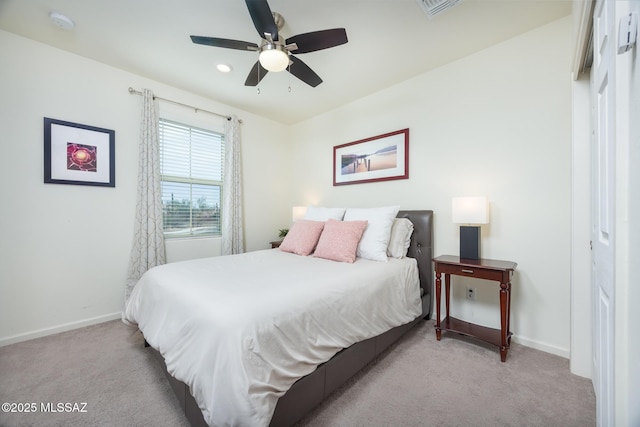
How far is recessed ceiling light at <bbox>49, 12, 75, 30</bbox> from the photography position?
2.00 metres

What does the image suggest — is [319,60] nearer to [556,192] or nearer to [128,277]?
[556,192]

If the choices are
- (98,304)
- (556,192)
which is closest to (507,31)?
(556,192)

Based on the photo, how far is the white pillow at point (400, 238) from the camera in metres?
2.55

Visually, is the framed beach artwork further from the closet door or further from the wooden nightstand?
the closet door

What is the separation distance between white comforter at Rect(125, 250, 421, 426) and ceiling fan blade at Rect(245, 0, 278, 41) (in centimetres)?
171

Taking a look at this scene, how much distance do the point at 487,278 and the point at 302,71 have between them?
7.62ft

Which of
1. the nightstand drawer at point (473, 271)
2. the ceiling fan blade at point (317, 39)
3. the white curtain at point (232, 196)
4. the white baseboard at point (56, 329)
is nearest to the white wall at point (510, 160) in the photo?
the nightstand drawer at point (473, 271)

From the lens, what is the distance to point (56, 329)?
7.90 ft

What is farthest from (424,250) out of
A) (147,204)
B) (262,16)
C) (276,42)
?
(147,204)

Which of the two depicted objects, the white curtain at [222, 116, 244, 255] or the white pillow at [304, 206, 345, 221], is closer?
the white pillow at [304, 206, 345, 221]

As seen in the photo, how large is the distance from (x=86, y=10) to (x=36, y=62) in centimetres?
91

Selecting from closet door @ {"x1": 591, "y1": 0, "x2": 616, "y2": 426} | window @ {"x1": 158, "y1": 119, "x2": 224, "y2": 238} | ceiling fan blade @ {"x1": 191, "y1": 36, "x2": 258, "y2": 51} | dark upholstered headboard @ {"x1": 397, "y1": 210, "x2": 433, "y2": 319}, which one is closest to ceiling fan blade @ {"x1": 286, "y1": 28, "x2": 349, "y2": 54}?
ceiling fan blade @ {"x1": 191, "y1": 36, "x2": 258, "y2": 51}

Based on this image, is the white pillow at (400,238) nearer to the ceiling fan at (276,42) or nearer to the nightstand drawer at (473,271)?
the nightstand drawer at (473,271)

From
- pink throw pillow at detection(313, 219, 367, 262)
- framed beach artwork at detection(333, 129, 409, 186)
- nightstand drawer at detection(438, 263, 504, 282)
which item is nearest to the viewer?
nightstand drawer at detection(438, 263, 504, 282)
